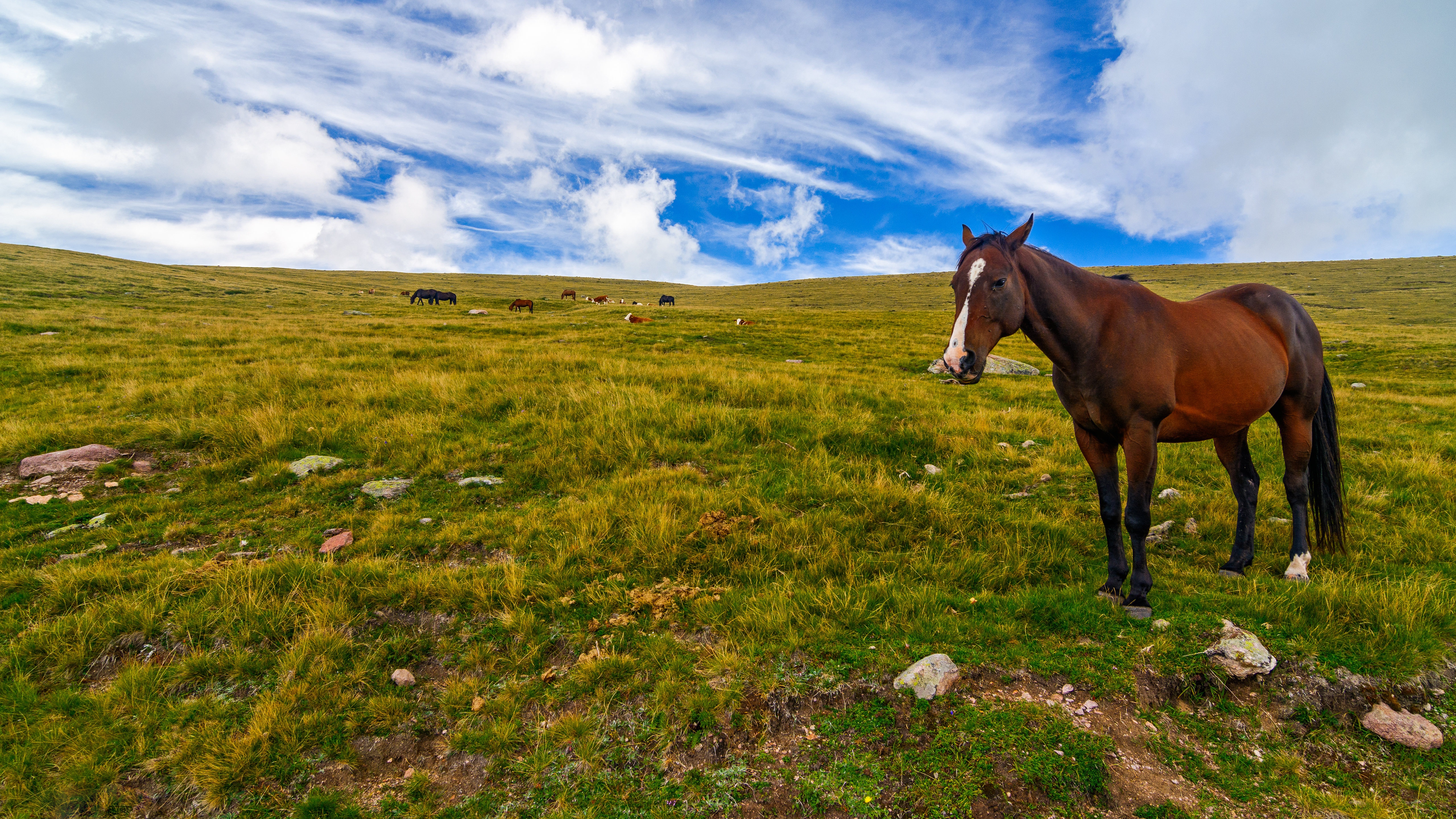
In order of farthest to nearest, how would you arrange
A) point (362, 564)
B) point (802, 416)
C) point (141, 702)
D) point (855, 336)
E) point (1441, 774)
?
point (855, 336), point (802, 416), point (362, 564), point (141, 702), point (1441, 774)

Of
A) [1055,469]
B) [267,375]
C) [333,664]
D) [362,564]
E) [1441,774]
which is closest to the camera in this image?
[1441,774]

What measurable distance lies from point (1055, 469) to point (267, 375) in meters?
14.9

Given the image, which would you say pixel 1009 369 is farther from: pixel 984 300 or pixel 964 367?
pixel 964 367

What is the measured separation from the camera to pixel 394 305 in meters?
45.1

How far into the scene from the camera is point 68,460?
7.75 m

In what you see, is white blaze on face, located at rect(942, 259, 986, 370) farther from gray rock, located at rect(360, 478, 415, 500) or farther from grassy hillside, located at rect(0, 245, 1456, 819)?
gray rock, located at rect(360, 478, 415, 500)

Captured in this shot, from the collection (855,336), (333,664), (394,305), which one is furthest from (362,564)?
(394,305)

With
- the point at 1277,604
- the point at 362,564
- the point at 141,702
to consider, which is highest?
the point at 1277,604

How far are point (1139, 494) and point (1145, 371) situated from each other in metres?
1.10

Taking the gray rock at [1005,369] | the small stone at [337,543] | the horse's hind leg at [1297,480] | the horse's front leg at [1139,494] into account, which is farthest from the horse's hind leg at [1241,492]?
the gray rock at [1005,369]

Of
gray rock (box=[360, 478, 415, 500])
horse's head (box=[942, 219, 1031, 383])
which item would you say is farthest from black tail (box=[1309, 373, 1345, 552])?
gray rock (box=[360, 478, 415, 500])

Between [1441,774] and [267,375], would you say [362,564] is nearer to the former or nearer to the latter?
[1441,774]

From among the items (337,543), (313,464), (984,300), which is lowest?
(337,543)

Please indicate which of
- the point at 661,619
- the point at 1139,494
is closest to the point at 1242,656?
the point at 1139,494
